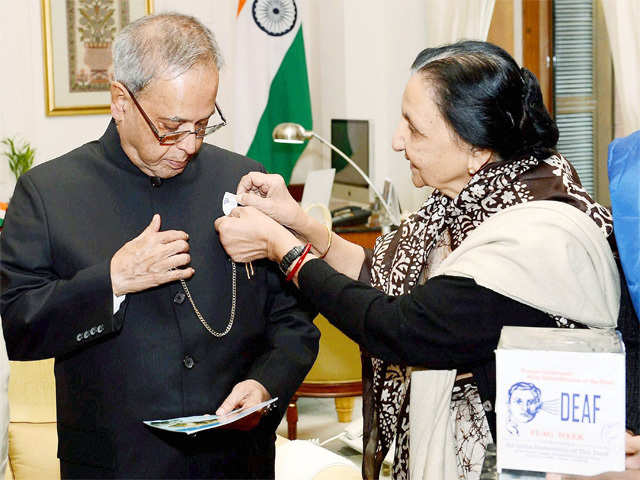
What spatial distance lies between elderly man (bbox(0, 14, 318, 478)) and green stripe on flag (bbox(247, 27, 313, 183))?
4.59m

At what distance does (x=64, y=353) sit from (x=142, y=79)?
2.00 ft

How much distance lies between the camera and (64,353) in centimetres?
192

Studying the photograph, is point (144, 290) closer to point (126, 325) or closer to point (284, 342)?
point (126, 325)

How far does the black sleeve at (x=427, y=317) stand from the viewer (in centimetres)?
175

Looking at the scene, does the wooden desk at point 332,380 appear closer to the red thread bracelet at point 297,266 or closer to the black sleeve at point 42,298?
the red thread bracelet at point 297,266

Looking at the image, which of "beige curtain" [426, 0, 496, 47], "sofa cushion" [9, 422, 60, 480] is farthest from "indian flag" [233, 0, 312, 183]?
"sofa cushion" [9, 422, 60, 480]

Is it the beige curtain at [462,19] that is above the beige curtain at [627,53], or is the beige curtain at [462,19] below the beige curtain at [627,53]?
above

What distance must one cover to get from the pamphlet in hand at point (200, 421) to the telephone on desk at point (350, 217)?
350 centimetres

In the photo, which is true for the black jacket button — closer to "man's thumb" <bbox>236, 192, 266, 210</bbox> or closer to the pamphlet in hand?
the pamphlet in hand

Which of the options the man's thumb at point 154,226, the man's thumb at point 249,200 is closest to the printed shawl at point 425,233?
the man's thumb at point 249,200

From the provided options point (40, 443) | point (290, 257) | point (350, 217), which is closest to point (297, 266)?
point (290, 257)

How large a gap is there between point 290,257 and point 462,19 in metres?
4.33

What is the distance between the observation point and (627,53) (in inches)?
191

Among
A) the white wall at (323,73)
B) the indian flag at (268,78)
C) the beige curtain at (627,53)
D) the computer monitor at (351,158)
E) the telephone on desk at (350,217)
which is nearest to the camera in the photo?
the beige curtain at (627,53)
